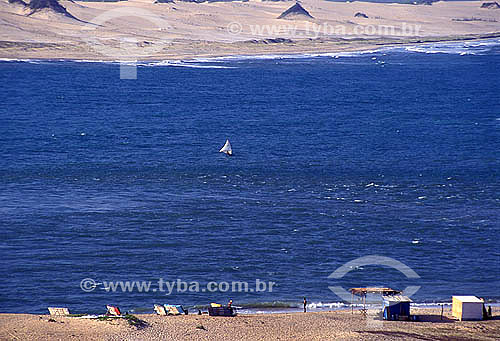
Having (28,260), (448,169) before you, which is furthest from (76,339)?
(448,169)

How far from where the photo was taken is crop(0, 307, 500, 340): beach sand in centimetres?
3047

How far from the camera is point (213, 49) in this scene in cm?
15862

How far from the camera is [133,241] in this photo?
43.8 metres

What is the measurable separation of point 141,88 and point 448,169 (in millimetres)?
60670

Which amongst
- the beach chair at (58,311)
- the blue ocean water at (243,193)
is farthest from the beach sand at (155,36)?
the beach chair at (58,311)

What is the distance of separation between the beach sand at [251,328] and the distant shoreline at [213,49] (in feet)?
375

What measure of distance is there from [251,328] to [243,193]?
21.9m

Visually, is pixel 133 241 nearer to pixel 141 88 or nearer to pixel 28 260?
pixel 28 260

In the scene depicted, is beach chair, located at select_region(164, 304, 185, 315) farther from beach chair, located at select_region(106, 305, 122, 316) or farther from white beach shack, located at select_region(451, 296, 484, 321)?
white beach shack, located at select_region(451, 296, 484, 321)

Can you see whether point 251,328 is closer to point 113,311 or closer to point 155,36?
point 113,311

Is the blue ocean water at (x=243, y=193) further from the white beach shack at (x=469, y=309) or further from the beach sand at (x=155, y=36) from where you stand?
the beach sand at (x=155, y=36)

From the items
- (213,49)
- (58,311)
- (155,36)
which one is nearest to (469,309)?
(58,311)

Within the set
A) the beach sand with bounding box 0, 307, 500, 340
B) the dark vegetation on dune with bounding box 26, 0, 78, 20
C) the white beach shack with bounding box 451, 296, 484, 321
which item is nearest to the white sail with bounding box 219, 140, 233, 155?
the beach sand with bounding box 0, 307, 500, 340

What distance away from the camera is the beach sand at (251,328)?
A: 3047cm
